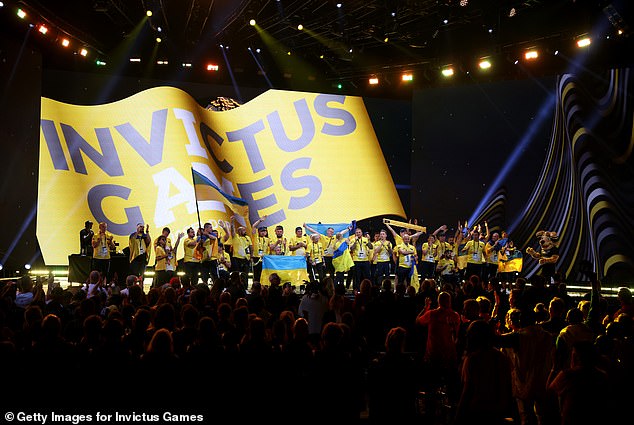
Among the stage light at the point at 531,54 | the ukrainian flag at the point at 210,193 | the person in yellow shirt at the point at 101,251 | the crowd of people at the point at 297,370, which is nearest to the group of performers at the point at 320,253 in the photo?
the person in yellow shirt at the point at 101,251

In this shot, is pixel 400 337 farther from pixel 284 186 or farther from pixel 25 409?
pixel 284 186

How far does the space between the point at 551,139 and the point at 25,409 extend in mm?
16990

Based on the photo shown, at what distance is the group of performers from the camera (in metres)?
14.5

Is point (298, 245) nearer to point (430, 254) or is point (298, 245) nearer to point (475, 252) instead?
point (430, 254)

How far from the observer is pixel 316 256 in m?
16.0

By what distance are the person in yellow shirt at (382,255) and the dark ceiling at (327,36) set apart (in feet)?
19.2

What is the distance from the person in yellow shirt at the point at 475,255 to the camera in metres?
16.7

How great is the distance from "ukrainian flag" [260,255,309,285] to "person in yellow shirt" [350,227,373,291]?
192 cm

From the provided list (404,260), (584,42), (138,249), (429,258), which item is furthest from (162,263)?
(584,42)

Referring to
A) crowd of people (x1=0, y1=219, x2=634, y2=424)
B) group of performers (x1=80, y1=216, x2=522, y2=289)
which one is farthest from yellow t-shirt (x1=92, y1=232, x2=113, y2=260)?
crowd of people (x1=0, y1=219, x2=634, y2=424)

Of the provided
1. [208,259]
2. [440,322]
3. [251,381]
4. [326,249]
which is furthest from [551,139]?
[251,381]

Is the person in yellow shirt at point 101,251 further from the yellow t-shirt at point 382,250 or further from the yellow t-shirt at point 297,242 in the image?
the yellow t-shirt at point 382,250

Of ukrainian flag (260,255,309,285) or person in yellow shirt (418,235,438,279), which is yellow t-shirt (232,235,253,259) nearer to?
ukrainian flag (260,255,309,285)

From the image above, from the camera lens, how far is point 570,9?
16000 mm
